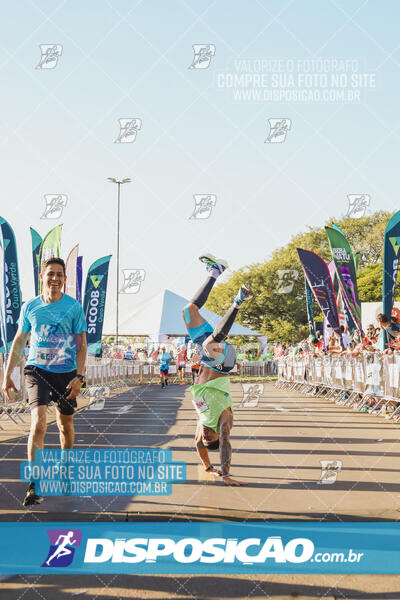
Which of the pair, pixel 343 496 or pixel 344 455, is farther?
pixel 344 455

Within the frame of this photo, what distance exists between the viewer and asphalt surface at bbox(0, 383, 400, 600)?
3943mm

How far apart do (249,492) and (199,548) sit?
2.13 meters

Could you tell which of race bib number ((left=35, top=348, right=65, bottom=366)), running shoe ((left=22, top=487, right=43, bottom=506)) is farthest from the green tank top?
running shoe ((left=22, top=487, right=43, bottom=506))

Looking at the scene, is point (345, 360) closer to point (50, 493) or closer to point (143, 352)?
point (50, 493)

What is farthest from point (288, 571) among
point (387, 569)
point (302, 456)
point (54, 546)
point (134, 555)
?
point (302, 456)

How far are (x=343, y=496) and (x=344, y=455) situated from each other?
9.24ft

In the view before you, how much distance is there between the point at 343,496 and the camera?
651 centimetres

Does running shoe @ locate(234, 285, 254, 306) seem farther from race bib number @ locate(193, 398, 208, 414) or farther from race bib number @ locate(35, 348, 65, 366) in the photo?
race bib number @ locate(35, 348, 65, 366)

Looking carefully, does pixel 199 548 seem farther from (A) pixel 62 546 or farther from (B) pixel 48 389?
(B) pixel 48 389

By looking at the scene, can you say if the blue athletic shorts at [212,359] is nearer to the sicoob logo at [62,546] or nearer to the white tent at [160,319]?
the sicoob logo at [62,546]

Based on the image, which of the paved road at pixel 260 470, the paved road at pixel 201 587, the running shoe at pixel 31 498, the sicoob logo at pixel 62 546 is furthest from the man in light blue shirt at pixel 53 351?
the paved road at pixel 201 587

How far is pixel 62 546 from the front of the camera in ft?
15.4

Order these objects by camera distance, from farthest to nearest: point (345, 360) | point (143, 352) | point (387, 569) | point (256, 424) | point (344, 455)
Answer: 1. point (143, 352)
2. point (345, 360)
3. point (256, 424)
4. point (344, 455)
5. point (387, 569)

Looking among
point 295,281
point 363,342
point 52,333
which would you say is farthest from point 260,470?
point 295,281
